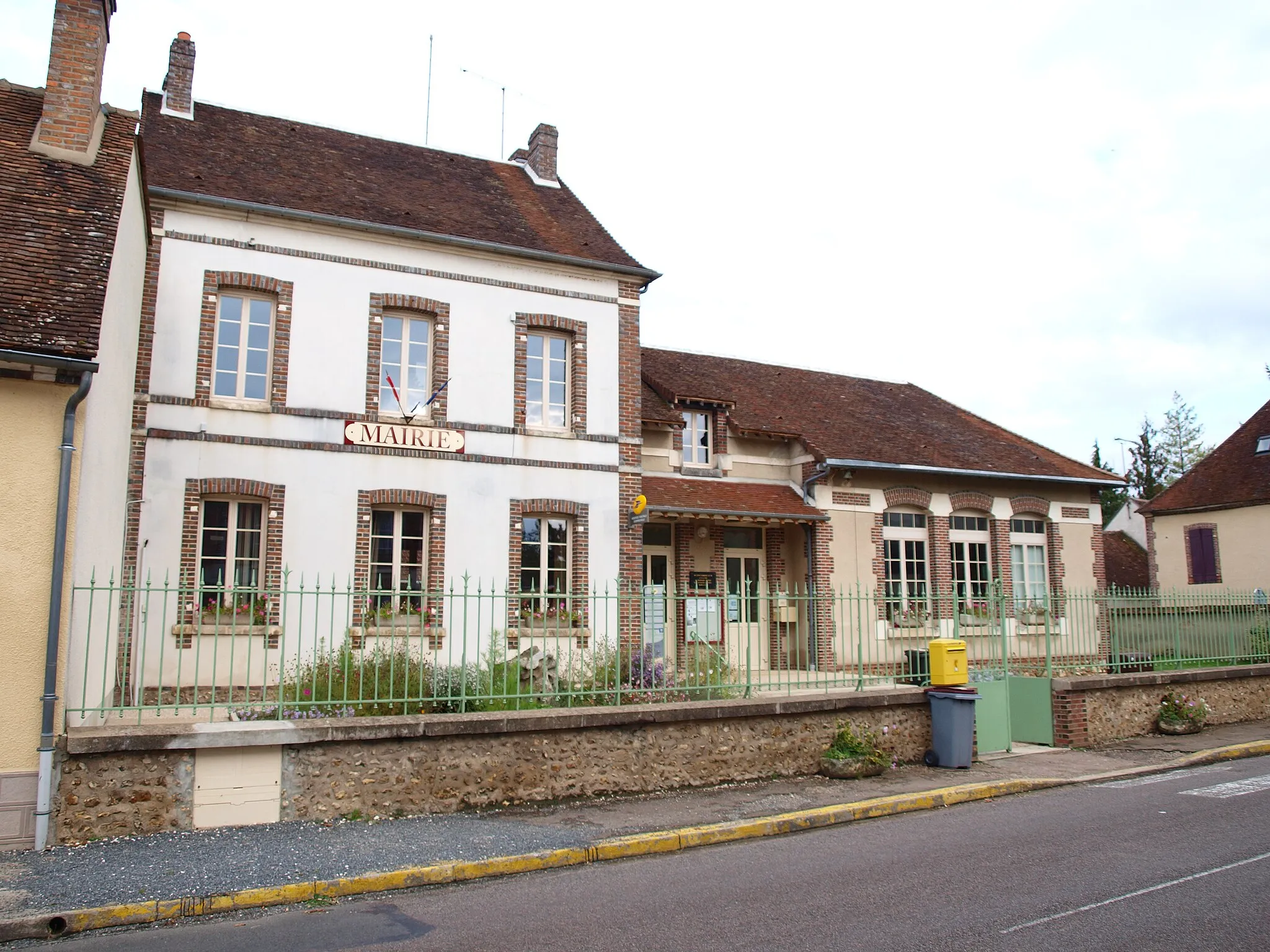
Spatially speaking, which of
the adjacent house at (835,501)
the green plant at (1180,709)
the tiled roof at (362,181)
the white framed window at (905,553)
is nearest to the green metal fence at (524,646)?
the green plant at (1180,709)

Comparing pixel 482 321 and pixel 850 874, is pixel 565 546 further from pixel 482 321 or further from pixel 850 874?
pixel 850 874

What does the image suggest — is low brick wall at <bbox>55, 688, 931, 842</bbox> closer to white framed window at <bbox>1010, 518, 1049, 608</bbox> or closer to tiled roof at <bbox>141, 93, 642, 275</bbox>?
tiled roof at <bbox>141, 93, 642, 275</bbox>

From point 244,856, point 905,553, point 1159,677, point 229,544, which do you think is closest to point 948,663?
point 1159,677

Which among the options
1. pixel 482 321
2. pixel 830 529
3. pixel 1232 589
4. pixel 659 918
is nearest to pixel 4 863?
pixel 659 918

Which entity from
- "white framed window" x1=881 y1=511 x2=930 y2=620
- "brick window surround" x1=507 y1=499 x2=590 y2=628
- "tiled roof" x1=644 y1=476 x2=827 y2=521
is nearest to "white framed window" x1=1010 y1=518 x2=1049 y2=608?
"white framed window" x1=881 y1=511 x2=930 y2=620

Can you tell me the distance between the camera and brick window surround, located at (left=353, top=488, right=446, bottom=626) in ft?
46.8

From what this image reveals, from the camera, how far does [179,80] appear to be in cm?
1585

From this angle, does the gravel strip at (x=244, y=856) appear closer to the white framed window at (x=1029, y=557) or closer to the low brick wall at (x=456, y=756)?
the low brick wall at (x=456, y=756)

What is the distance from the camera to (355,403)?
14.6 m

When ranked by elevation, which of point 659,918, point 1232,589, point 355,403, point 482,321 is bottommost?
point 659,918

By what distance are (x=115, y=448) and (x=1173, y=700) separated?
44.8 feet

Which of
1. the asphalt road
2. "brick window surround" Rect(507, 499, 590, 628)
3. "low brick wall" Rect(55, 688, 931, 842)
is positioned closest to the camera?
the asphalt road

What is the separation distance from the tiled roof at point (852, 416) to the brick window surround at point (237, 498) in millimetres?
7558

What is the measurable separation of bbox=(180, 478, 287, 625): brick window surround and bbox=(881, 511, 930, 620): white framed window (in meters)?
11.6
